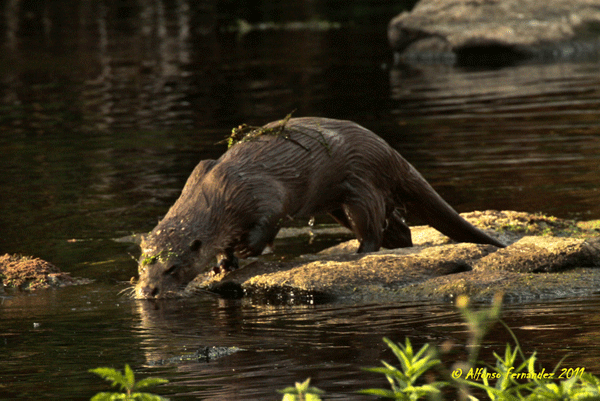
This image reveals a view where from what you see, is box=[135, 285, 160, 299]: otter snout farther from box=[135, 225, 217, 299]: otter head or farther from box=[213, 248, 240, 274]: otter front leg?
box=[213, 248, 240, 274]: otter front leg

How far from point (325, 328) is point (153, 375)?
1.02 m

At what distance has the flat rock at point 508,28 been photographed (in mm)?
18844

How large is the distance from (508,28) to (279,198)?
13951 mm

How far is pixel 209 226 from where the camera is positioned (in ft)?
19.3

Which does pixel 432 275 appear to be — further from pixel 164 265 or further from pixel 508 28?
pixel 508 28

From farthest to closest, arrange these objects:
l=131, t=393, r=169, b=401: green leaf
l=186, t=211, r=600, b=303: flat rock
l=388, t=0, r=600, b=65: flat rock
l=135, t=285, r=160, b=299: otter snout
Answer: l=388, t=0, r=600, b=65: flat rock → l=135, t=285, r=160, b=299: otter snout → l=186, t=211, r=600, b=303: flat rock → l=131, t=393, r=169, b=401: green leaf

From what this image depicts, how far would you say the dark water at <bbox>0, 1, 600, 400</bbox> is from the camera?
426cm

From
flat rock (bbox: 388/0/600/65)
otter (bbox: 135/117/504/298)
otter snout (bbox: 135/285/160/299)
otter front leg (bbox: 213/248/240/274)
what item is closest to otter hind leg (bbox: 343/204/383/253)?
otter (bbox: 135/117/504/298)

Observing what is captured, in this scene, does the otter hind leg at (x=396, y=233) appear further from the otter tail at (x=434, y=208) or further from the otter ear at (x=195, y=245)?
the otter ear at (x=195, y=245)

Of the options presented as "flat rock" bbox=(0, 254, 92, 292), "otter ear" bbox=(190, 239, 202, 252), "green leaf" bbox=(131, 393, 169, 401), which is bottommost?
"flat rock" bbox=(0, 254, 92, 292)

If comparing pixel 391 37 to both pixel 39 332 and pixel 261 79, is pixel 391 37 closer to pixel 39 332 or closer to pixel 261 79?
pixel 261 79

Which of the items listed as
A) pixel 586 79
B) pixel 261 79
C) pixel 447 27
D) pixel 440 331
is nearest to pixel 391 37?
pixel 447 27

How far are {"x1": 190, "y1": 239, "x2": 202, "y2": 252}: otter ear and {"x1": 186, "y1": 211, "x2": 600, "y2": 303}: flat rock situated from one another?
29 centimetres

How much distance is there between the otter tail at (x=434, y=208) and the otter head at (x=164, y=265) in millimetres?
1591
